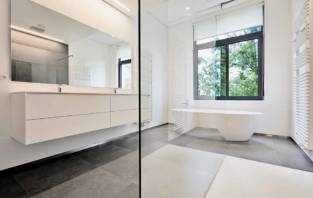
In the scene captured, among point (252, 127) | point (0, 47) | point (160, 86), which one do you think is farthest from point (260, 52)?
point (0, 47)

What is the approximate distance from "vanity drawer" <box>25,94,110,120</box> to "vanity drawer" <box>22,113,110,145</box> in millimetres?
57

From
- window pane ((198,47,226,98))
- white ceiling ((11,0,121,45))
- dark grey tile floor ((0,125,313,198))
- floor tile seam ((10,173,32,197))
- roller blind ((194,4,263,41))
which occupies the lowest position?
floor tile seam ((10,173,32,197))

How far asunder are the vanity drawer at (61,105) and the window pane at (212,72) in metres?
1.61

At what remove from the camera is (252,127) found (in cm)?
280

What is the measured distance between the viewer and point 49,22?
2.02 metres

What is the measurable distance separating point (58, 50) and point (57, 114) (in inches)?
38.8

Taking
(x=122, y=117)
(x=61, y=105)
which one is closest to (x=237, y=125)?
(x=122, y=117)

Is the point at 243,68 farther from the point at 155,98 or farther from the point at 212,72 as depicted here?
the point at 155,98

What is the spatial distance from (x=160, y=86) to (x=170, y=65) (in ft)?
1.17

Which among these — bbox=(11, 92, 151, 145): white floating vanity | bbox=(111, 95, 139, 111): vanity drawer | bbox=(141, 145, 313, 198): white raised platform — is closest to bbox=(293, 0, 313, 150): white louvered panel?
bbox=(141, 145, 313, 198): white raised platform

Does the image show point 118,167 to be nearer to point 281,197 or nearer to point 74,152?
point 74,152

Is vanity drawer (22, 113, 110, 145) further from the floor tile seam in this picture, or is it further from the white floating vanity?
the floor tile seam

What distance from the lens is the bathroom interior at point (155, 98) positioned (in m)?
1.48

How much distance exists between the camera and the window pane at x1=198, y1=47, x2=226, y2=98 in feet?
7.99
